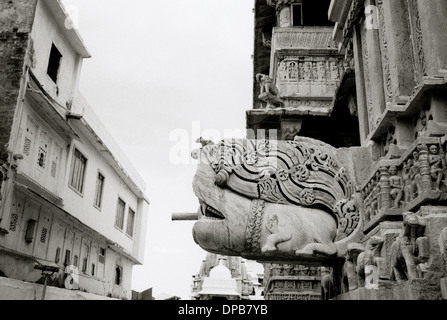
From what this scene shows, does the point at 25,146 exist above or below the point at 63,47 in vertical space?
below

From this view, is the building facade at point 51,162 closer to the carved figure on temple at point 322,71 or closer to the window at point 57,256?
the window at point 57,256

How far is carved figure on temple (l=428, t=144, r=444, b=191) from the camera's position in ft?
13.0

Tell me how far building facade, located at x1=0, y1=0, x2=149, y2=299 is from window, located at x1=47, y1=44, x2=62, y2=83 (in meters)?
0.04

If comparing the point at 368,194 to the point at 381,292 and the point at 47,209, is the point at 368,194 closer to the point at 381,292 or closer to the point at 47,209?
the point at 381,292

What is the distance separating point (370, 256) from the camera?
4430 mm

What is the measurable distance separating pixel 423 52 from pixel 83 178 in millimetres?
19947

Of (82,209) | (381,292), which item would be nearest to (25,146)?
(82,209)

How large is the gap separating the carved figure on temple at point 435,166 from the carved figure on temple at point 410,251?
15.4 inches

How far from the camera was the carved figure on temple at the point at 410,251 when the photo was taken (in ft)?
11.9

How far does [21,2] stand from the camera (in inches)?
659

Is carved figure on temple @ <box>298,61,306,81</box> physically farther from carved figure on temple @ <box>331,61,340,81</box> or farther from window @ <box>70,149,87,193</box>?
window @ <box>70,149,87,193</box>

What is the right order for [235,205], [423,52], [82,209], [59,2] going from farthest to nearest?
1. [82,209]
2. [59,2]
3. [235,205]
4. [423,52]

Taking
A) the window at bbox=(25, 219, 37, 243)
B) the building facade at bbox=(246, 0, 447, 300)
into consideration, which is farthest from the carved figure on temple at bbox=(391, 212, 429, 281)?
the window at bbox=(25, 219, 37, 243)

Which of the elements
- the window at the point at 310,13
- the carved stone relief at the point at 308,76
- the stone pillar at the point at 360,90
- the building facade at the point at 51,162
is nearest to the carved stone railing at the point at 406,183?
the stone pillar at the point at 360,90
